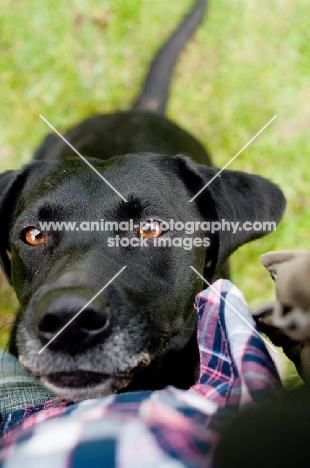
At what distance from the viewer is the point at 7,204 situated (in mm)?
2363

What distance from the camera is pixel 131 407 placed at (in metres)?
1.17

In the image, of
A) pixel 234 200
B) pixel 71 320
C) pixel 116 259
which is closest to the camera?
pixel 71 320

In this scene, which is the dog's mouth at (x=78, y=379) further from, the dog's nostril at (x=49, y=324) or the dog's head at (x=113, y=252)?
the dog's nostril at (x=49, y=324)

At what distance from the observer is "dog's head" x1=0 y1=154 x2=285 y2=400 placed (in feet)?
5.23

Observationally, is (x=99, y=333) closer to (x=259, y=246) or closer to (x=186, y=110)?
(x=259, y=246)

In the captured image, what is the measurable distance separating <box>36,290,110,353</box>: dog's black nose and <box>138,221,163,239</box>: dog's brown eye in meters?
0.43

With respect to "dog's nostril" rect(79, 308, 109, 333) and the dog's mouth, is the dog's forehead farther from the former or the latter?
the dog's mouth

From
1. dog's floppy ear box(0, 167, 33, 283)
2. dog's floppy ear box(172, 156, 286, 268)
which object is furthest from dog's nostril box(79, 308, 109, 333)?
dog's floppy ear box(0, 167, 33, 283)

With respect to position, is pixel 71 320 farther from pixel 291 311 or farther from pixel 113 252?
pixel 291 311

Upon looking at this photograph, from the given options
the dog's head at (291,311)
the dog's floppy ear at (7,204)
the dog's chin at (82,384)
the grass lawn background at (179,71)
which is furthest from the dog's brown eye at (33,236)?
the grass lawn background at (179,71)

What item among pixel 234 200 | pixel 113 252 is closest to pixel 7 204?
pixel 113 252

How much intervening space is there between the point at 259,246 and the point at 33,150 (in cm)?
197

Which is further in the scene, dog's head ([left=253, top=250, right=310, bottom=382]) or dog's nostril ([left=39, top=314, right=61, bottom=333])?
dog's nostril ([left=39, top=314, right=61, bottom=333])

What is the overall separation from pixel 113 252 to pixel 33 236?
0.39 m
